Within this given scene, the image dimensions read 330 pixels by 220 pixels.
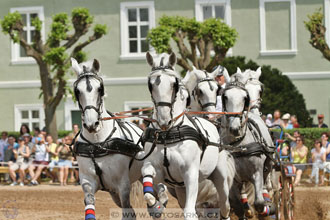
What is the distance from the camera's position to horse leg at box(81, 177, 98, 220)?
29.0 ft

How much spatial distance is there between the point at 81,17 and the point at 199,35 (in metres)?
4.05

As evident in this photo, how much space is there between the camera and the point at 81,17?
2520 centimetres

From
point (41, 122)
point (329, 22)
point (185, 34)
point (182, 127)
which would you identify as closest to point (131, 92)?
point (41, 122)

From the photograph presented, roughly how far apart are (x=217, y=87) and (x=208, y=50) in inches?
538

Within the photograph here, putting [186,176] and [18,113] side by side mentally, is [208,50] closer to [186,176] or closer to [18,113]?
[18,113]

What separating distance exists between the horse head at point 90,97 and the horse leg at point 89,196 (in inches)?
25.0

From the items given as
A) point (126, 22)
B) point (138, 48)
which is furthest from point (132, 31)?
point (138, 48)

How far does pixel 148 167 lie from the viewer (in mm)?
8484

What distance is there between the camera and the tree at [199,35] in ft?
78.2

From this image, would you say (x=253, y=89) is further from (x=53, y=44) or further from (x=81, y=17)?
(x=53, y=44)

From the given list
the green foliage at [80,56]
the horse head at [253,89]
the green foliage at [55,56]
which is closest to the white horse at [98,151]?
the horse head at [253,89]

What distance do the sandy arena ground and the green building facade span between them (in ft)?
33.8

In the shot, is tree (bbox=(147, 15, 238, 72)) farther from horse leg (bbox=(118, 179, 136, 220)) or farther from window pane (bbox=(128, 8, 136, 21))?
horse leg (bbox=(118, 179, 136, 220))

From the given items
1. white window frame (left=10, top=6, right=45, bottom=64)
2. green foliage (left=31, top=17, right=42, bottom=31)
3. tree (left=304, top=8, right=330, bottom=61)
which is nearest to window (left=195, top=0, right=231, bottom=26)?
tree (left=304, top=8, right=330, bottom=61)
